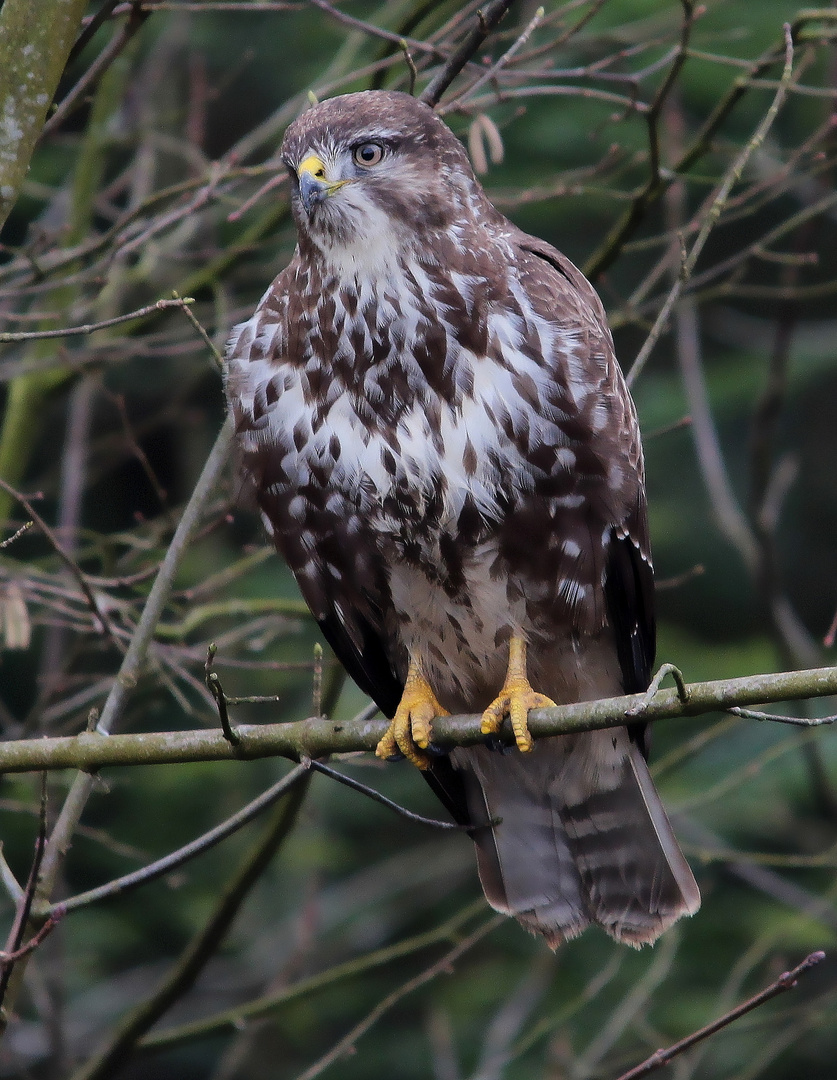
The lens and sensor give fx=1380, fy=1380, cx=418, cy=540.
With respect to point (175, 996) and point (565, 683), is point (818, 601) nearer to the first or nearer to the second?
point (565, 683)

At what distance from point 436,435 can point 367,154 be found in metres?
0.67

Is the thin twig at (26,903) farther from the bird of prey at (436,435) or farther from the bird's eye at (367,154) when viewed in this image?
the bird's eye at (367,154)

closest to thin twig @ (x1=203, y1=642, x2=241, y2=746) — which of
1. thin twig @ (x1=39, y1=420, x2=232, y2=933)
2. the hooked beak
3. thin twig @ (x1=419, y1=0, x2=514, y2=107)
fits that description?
thin twig @ (x1=39, y1=420, x2=232, y2=933)

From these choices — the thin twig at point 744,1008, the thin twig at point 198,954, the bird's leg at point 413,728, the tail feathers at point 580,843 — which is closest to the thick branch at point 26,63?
the bird's leg at point 413,728

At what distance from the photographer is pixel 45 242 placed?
12.9 feet

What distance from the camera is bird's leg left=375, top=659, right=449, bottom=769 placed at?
3.34 metres

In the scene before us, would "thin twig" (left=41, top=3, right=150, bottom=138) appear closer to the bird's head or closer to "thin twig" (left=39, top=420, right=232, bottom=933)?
the bird's head

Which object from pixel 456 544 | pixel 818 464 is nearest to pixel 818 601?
pixel 818 464

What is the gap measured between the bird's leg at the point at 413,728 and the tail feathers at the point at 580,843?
465 millimetres

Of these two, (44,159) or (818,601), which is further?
(818,601)

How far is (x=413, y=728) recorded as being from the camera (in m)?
3.38

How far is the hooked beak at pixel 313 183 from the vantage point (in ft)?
10.2

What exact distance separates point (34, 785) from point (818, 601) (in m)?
5.83

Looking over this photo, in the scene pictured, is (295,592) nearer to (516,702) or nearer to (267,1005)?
(267,1005)
